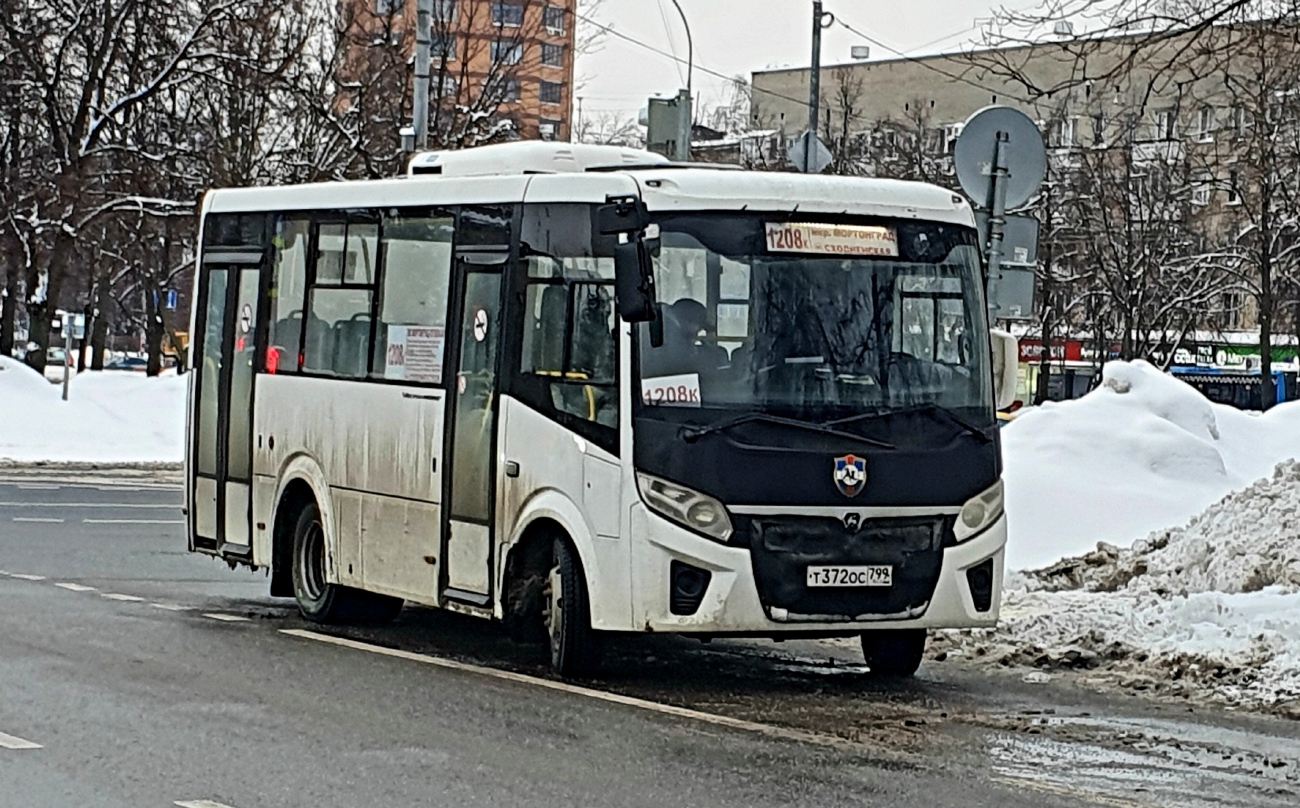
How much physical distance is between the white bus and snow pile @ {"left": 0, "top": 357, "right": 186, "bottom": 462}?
20470 millimetres

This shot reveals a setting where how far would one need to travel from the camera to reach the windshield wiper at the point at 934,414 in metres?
10.7

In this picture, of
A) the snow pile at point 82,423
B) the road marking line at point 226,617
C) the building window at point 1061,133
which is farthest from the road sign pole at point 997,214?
the snow pile at point 82,423

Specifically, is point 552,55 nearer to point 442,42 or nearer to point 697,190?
point 442,42

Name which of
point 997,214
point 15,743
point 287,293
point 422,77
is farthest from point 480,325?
point 422,77

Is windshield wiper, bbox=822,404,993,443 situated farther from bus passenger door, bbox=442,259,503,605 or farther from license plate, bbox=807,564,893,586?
bus passenger door, bbox=442,259,503,605

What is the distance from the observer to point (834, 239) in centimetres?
1101

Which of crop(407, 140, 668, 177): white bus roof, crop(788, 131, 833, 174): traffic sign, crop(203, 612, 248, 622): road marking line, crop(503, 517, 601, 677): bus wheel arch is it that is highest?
crop(788, 131, 833, 174): traffic sign

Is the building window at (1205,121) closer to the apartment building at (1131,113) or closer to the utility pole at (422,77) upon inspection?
the apartment building at (1131,113)

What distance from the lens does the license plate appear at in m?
10.6

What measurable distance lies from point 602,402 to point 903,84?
80.3 meters

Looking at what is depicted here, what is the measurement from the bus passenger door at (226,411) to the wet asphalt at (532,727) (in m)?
0.78

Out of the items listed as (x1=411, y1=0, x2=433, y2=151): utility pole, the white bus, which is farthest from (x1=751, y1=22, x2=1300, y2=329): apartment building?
(x1=411, y1=0, x2=433, y2=151): utility pole

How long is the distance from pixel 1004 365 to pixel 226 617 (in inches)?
213

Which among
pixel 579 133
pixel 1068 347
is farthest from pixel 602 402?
pixel 1068 347
